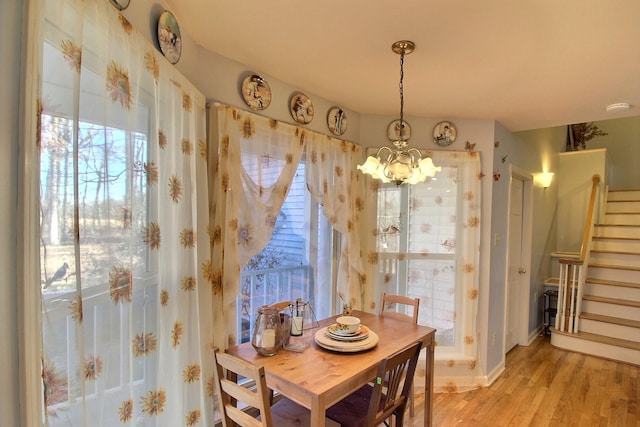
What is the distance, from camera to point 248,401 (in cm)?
141

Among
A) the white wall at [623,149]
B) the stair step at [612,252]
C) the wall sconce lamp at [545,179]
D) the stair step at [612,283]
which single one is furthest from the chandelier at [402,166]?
the white wall at [623,149]

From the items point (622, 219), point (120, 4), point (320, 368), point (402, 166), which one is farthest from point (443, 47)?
point (622, 219)

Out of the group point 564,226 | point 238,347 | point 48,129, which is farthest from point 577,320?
point 48,129

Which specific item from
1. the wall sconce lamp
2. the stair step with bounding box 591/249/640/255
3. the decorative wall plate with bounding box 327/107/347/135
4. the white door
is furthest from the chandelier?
the stair step with bounding box 591/249/640/255

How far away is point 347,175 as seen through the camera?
2.87 meters

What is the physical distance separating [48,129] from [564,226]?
6.17 m

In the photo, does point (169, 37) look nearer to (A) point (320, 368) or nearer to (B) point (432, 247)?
(A) point (320, 368)

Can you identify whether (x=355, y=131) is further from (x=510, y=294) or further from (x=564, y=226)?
(x=564, y=226)

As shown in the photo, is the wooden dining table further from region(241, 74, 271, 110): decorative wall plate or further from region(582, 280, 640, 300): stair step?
region(582, 280, 640, 300): stair step

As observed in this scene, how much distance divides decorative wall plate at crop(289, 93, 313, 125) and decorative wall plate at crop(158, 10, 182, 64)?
0.95 metres

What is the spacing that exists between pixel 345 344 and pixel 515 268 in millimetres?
3120

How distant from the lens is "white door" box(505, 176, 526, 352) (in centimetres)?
388

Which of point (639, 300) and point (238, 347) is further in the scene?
point (639, 300)

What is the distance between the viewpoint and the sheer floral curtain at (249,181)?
1.98m
